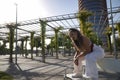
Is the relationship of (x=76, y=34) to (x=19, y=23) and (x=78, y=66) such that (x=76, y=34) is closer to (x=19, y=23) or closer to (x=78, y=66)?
(x=78, y=66)

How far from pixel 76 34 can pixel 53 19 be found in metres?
17.7

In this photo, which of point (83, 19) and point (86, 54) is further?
point (83, 19)

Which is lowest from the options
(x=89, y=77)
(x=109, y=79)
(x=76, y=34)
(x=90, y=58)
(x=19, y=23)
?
(x=109, y=79)

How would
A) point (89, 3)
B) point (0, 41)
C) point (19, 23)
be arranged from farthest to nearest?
point (89, 3) → point (0, 41) → point (19, 23)

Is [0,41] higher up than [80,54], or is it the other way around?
[0,41]

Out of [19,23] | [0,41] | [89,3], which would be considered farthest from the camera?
[89,3]

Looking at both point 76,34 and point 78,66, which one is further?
point 78,66

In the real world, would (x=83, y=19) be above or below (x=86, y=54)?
above

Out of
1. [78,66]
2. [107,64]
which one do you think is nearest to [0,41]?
[107,64]

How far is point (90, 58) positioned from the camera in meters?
3.38

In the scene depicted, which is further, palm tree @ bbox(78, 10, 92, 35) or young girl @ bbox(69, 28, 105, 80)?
palm tree @ bbox(78, 10, 92, 35)

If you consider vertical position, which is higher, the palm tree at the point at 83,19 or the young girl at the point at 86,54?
the palm tree at the point at 83,19

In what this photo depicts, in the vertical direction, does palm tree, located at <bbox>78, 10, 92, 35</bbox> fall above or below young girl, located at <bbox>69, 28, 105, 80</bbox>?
above

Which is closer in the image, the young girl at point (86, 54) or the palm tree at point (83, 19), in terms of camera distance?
the young girl at point (86, 54)
